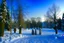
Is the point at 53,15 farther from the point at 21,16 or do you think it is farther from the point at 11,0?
the point at 11,0

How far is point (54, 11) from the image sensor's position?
1577 inches

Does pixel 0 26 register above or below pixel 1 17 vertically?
below

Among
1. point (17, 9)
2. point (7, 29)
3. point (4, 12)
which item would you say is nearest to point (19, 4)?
point (17, 9)

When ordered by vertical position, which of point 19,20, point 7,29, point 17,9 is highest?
point 17,9

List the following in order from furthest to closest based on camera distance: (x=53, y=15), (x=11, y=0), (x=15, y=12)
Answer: (x=53, y=15)
(x=15, y=12)
(x=11, y=0)

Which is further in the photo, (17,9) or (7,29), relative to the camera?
(7,29)

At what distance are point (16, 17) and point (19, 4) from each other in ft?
10.6

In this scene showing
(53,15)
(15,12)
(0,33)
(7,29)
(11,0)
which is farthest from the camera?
(7,29)

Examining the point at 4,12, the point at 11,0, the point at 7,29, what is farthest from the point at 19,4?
the point at 7,29

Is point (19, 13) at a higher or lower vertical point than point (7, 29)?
higher

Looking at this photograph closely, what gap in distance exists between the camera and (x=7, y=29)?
144ft

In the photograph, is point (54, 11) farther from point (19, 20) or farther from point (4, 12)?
point (4, 12)

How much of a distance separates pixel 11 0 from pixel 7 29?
16989 millimetres

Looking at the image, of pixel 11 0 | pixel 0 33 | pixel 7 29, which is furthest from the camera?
pixel 7 29
